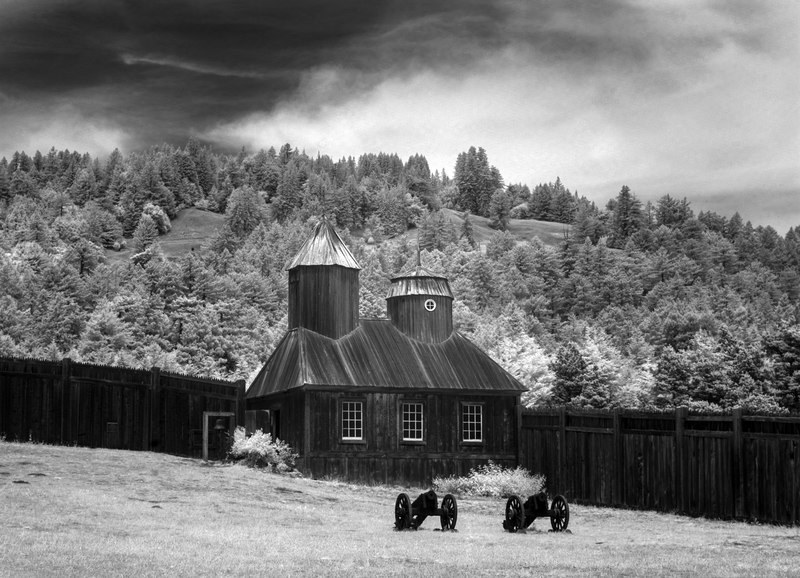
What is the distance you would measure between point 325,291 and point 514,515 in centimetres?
2038

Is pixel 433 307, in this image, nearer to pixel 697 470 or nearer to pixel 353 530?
pixel 697 470

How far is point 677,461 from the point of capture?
2978 cm

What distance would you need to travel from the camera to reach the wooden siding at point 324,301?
138 feet

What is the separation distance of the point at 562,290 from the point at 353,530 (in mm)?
135700

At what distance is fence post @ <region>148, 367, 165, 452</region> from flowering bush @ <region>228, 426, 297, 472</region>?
2.68m

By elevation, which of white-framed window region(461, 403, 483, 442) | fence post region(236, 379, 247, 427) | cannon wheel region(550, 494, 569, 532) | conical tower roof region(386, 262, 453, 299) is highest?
conical tower roof region(386, 262, 453, 299)

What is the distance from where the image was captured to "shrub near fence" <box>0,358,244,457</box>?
33844 mm

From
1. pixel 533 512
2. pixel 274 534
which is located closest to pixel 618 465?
pixel 533 512

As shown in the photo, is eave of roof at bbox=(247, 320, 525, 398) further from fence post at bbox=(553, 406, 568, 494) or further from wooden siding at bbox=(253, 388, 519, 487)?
fence post at bbox=(553, 406, 568, 494)

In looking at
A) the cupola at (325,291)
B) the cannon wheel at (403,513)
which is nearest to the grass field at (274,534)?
the cannon wheel at (403,513)

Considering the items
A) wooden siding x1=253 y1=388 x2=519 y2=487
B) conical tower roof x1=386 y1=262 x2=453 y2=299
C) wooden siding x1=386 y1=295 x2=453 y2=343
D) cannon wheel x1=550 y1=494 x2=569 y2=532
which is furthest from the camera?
conical tower roof x1=386 y1=262 x2=453 y2=299

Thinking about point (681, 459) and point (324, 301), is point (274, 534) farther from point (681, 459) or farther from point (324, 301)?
point (324, 301)

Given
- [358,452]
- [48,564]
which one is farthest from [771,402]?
[48,564]

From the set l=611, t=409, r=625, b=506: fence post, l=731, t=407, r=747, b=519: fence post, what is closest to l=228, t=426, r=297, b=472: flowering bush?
l=611, t=409, r=625, b=506: fence post
